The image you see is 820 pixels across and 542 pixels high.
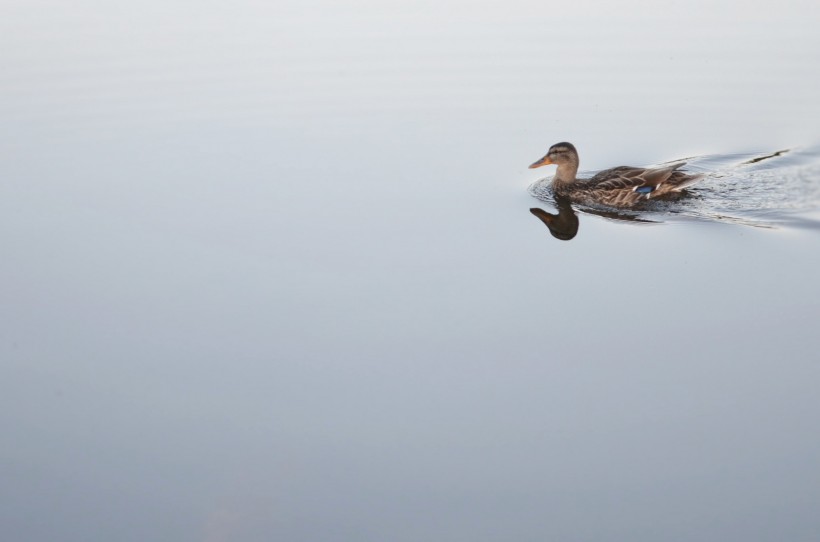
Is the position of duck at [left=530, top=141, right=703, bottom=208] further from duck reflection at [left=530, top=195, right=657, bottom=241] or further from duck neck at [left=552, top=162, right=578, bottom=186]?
duck reflection at [left=530, top=195, right=657, bottom=241]

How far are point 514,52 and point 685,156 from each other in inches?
174

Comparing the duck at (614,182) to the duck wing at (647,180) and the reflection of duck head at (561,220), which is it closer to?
the duck wing at (647,180)

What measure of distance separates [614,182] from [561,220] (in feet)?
2.29

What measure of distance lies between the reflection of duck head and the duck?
0.21 meters

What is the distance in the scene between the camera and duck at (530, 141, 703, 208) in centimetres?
995

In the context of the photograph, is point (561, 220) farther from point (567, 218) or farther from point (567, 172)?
point (567, 172)

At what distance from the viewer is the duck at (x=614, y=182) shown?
995cm

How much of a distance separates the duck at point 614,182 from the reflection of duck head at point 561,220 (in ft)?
0.68

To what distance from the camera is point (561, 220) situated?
32.5 ft

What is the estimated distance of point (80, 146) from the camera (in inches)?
456

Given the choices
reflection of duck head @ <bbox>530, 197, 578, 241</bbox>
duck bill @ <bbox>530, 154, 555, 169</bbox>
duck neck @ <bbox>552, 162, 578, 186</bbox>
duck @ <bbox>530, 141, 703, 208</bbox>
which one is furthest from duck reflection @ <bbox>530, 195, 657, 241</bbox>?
duck bill @ <bbox>530, 154, 555, 169</bbox>

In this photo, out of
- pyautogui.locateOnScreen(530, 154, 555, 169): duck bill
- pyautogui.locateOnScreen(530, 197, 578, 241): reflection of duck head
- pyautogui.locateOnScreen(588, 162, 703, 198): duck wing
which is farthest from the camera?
pyautogui.locateOnScreen(530, 154, 555, 169): duck bill

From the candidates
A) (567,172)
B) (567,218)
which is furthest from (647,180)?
(567,172)

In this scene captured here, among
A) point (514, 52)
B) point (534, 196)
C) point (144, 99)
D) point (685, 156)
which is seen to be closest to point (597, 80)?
point (514, 52)
